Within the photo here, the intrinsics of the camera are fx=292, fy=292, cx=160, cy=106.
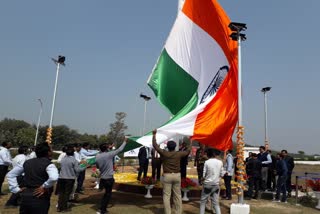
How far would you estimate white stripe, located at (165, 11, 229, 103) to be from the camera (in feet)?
30.5

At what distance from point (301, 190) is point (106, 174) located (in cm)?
973

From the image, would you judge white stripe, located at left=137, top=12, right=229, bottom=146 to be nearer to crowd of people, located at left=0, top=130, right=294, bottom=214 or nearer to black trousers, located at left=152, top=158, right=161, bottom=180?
crowd of people, located at left=0, top=130, right=294, bottom=214

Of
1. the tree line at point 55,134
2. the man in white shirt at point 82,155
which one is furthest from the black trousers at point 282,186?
the tree line at point 55,134

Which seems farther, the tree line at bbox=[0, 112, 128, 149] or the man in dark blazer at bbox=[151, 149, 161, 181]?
the tree line at bbox=[0, 112, 128, 149]

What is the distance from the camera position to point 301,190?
42.8 ft

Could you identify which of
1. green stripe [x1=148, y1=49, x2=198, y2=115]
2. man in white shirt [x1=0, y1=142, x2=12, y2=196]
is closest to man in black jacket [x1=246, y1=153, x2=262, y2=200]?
green stripe [x1=148, y1=49, x2=198, y2=115]

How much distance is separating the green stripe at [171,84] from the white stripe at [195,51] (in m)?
0.19

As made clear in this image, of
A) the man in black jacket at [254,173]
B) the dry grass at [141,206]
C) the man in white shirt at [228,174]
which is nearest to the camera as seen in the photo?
the dry grass at [141,206]

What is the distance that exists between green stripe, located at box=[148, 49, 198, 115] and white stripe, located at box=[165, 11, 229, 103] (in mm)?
194

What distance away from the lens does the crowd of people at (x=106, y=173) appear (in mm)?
4309

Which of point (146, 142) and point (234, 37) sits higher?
point (234, 37)

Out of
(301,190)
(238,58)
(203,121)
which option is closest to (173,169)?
(203,121)

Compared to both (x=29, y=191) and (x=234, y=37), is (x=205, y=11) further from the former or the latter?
(x=29, y=191)

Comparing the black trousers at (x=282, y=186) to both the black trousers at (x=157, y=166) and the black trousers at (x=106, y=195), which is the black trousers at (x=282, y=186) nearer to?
the black trousers at (x=157, y=166)
